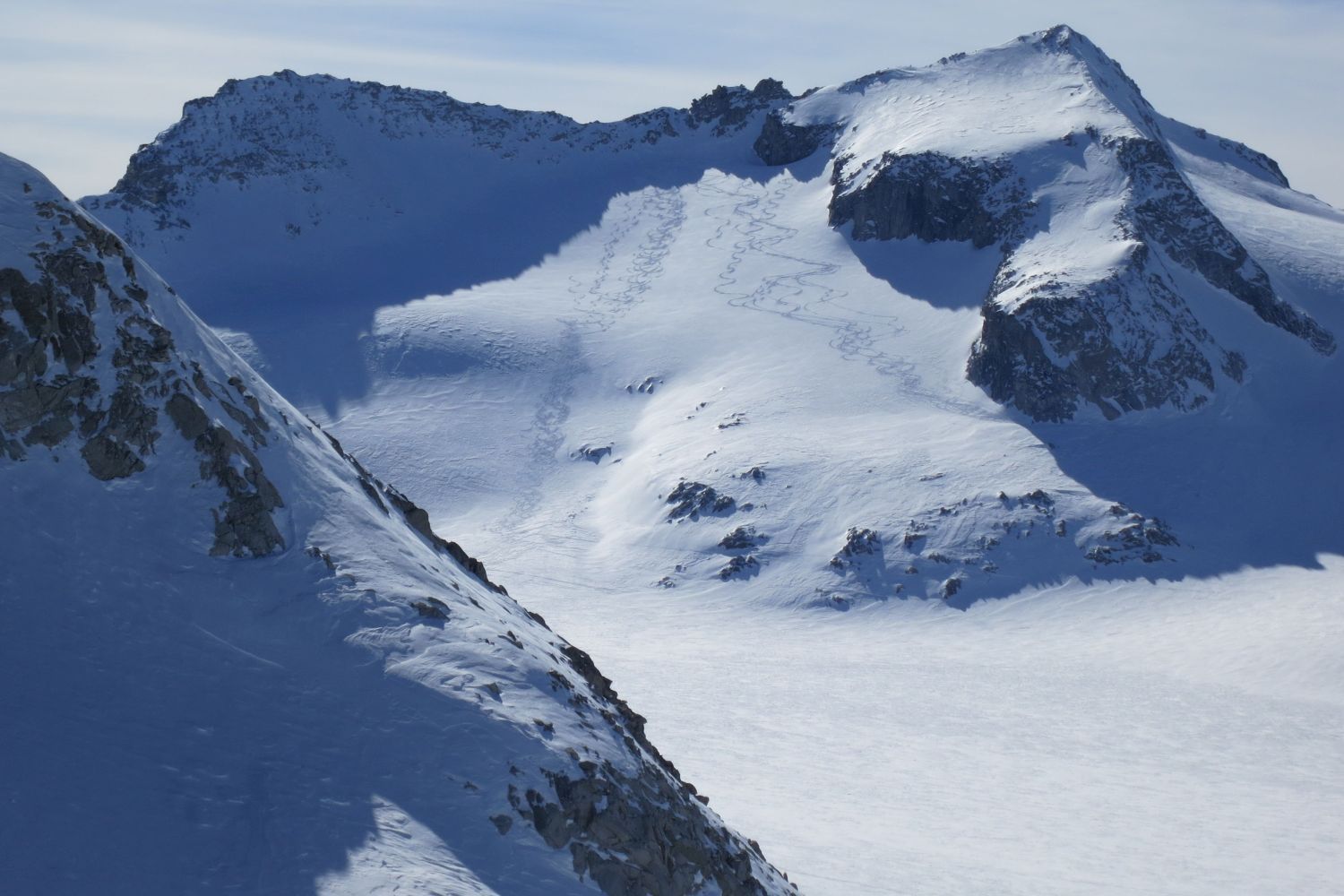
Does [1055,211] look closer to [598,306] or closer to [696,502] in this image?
[598,306]

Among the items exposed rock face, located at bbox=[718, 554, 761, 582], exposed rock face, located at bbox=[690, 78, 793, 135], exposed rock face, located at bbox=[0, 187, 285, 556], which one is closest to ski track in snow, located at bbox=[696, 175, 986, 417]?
exposed rock face, located at bbox=[690, 78, 793, 135]

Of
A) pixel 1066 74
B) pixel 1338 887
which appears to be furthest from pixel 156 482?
pixel 1066 74

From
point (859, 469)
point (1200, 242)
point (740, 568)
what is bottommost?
point (740, 568)

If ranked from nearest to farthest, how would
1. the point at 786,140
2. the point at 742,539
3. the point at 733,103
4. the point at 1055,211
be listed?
the point at 742,539
the point at 1055,211
the point at 786,140
the point at 733,103

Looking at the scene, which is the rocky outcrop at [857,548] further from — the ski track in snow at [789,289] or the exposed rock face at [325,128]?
the exposed rock face at [325,128]

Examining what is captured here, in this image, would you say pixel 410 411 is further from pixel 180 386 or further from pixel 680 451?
pixel 180 386

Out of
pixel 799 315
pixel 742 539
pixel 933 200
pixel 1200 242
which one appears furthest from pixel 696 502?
pixel 1200 242

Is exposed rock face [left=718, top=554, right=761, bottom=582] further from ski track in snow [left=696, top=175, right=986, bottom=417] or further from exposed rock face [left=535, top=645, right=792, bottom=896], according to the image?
exposed rock face [left=535, top=645, right=792, bottom=896]
